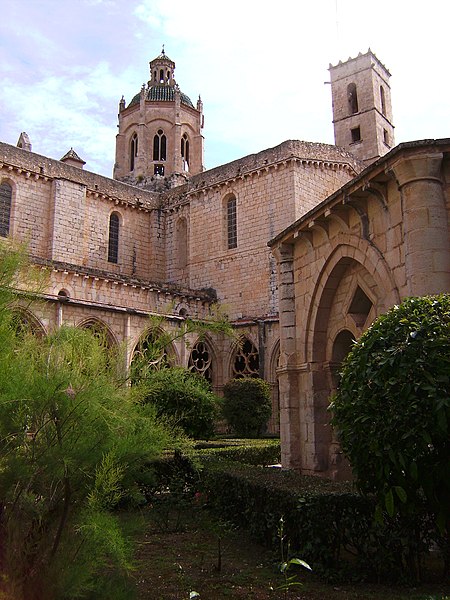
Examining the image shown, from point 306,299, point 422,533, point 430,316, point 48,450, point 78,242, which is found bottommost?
point 422,533

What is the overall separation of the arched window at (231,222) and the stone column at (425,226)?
19.4 m

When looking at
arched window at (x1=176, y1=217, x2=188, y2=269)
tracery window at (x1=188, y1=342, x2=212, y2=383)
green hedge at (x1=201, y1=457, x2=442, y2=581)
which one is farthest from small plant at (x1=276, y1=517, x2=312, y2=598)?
arched window at (x1=176, y1=217, x2=188, y2=269)

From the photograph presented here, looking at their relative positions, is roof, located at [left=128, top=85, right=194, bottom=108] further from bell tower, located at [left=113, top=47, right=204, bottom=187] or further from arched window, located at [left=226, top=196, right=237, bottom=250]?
arched window, located at [left=226, top=196, right=237, bottom=250]

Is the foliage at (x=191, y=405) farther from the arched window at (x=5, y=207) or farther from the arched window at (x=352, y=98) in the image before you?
the arched window at (x=352, y=98)

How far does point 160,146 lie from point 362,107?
40.0 feet

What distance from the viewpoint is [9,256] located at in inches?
166

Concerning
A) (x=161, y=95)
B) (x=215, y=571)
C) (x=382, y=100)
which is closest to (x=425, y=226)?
(x=215, y=571)

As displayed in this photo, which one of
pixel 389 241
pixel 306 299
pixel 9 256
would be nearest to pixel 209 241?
pixel 306 299

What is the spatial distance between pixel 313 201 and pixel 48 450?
21.1 metres

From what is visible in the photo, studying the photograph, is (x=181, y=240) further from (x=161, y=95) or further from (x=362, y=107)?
(x=161, y=95)

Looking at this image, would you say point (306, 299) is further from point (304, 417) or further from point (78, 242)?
point (78, 242)

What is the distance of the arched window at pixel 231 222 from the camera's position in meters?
25.3

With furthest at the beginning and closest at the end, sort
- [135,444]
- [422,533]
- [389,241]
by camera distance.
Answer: [389,241] < [422,533] < [135,444]

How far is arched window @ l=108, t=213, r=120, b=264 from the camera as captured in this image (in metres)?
26.6
